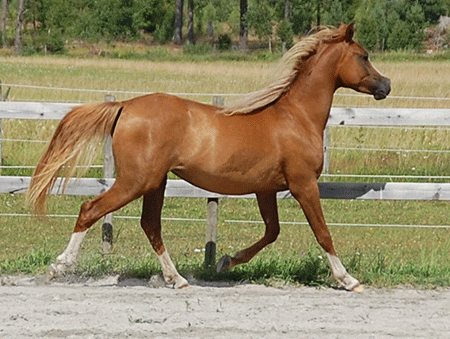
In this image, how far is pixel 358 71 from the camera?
20.4ft

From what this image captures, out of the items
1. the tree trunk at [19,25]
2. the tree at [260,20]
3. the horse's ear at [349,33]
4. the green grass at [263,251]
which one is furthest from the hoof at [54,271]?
the tree at [260,20]

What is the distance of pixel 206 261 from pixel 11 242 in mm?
2528

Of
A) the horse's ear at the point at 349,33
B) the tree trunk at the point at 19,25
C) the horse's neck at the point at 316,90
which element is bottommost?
the tree trunk at the point at 19,25

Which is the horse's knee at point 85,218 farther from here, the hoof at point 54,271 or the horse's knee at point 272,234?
the horse's knee at point 272,234

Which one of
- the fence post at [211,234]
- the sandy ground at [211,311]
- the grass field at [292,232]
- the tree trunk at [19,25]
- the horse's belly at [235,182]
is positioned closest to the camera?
the sandy ground at [211,311]

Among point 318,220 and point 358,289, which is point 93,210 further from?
point 358,289

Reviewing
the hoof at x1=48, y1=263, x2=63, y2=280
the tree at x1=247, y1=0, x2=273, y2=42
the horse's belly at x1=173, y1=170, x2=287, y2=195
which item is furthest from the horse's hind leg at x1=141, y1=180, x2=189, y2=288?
the tree at x1=247, y1=0, x2=273, y2=42

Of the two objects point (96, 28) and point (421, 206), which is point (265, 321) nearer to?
point (421, 206)

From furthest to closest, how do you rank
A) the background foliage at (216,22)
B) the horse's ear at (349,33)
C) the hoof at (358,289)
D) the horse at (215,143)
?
the background foliage at (216,22) → the horse's ear at (349,33) → the hoof at (358,289) → the horse at (215,143)

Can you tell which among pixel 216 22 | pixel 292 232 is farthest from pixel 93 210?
pixel 216 22

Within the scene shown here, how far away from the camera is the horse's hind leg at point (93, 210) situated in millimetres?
5781

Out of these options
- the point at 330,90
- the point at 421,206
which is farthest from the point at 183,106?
the point at 421,206

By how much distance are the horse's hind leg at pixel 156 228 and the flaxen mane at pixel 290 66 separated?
0.90 metres

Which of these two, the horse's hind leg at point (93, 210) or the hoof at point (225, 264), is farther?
the hoof at point (225, 264)
